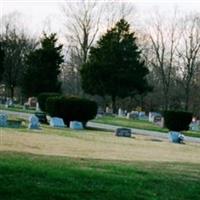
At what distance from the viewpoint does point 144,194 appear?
30.4ft

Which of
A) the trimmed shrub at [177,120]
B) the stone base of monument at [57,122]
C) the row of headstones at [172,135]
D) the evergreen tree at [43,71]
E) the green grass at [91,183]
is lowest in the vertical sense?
the green grass at [91,183]

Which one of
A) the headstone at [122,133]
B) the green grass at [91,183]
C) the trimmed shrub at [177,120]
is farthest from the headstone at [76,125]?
the green grass at [91,183]

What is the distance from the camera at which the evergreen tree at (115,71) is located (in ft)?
209

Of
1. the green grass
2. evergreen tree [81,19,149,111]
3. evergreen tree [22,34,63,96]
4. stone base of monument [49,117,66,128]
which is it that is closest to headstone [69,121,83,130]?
stone base of monument [49,117,66,128]

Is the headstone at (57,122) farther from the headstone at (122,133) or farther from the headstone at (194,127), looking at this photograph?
the headstone at (194,127)

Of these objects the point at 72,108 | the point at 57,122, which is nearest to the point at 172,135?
the point at 72,108

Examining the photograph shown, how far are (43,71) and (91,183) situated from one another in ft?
184

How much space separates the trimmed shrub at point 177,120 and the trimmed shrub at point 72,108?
698 centimetres

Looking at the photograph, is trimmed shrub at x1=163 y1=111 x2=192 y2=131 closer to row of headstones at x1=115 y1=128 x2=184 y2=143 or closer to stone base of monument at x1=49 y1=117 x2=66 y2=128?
stone base of monument at x1=49 y1=117 x2=66 y2=128

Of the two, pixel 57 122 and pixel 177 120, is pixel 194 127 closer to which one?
pixel 177 120

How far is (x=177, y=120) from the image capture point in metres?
41.2

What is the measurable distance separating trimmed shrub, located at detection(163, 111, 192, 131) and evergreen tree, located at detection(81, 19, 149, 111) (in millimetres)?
21626

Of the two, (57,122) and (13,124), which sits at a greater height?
(57,122)

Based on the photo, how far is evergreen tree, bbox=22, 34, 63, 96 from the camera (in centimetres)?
6488
